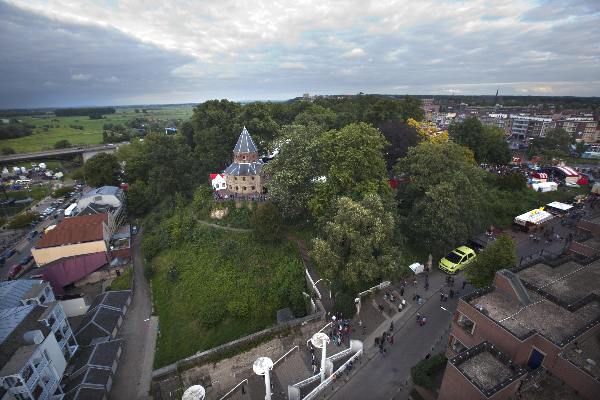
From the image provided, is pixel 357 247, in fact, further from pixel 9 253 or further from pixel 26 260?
pixel 9 253

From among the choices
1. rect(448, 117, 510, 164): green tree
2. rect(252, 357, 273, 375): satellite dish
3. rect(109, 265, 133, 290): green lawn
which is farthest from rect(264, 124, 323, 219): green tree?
rect(448, 117, 510, 164): green tree

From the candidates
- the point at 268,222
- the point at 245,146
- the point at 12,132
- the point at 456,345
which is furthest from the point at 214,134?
the point at 12,132

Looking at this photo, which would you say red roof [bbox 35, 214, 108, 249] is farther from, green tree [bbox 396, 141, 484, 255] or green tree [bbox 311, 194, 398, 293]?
green tree [bbox 396, 141, 484, 255]

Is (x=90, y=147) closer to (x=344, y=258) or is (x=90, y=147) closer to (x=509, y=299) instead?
(x=344, y=258)

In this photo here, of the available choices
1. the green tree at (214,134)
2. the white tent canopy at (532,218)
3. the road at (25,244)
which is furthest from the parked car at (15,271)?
the white tent canopy at (532,218)

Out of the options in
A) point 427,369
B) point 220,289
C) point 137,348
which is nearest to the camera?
point 427,369

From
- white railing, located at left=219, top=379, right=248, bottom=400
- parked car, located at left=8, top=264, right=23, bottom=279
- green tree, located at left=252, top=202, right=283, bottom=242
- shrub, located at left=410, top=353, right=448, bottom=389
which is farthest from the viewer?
parked car, located at left=8, top=264, right=23, bottom=279

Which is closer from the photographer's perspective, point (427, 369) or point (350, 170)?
point (427, 369)

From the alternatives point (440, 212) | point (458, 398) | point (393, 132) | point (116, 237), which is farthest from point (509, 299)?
point (116, 237)
